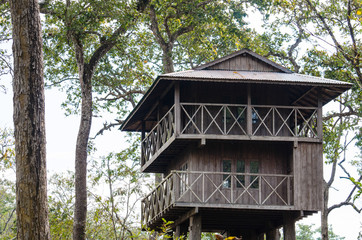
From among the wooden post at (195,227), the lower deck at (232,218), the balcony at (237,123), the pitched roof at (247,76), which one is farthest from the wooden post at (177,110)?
the wooden post at (195,227)

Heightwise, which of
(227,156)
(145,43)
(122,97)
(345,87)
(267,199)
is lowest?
(267,199)

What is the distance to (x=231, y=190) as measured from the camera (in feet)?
75.8

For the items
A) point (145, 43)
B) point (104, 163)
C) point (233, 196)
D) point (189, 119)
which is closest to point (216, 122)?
point (189, 119)

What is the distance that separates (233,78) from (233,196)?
13.4ft

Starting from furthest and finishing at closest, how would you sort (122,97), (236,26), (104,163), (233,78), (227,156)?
(122,97) < (236,26) < (104,163) < (227,156) < (233,78)

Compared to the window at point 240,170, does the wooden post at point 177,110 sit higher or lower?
higher

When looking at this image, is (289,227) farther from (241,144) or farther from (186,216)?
(186,216)

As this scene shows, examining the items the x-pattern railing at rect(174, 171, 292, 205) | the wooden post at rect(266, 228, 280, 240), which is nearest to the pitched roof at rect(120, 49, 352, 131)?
the x-pattern railing at rect(174, 171, 292, 205)

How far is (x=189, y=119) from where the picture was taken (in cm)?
2412

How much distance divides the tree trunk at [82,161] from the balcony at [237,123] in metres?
4.55

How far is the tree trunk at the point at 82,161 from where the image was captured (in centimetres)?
2741

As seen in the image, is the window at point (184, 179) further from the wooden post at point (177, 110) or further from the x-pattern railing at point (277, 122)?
the x-pattern railing at point (277, 122)

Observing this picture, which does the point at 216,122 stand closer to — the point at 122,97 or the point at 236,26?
the point at 236,26

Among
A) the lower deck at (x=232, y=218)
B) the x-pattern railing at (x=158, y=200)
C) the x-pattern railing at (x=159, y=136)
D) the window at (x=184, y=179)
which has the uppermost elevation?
the x-pattern railing at (x=159, y=136)
